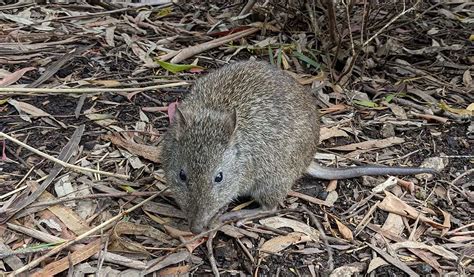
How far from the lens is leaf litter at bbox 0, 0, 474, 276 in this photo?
412 cm

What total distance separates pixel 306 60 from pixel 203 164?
2.56 metres

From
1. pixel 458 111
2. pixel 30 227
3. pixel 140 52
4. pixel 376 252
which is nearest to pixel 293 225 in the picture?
pixel 376 252

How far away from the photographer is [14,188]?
Answer: 14.3 ft

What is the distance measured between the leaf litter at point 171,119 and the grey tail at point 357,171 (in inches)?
3.7

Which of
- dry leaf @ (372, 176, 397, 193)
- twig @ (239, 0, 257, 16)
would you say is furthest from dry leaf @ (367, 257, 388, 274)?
twig @ (239, 0, 257, 16)

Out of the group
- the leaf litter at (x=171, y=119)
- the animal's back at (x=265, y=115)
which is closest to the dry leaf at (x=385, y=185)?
the leaf litter at (x=171, y=119)

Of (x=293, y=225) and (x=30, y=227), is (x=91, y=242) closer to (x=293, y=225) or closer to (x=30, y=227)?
(x=30, y=227)

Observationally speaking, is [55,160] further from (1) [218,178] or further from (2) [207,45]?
(2) [207,45]

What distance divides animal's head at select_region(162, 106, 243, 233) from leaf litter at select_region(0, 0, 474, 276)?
0.24 meters

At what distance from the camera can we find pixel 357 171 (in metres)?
4.80

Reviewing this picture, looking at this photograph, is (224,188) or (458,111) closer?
(224,188)

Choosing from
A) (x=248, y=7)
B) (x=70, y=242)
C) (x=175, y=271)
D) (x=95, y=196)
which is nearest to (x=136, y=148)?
(x=95, y=196)

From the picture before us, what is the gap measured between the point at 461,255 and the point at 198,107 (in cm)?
200

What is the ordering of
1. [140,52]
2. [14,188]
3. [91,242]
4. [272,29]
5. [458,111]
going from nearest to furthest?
1. [91,242]
2. [14,188]
3. [458,111]
4. [140,52]
5. [272,29]
